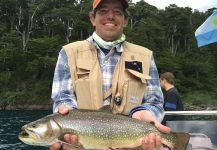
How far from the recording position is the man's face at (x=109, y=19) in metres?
4.13

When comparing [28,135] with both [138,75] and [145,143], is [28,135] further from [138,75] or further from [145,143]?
[138,75]

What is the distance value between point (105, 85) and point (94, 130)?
0.60m

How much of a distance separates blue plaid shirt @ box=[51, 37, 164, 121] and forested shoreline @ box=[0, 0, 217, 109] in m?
68.7

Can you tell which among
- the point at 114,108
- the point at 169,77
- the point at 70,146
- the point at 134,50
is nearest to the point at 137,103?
the point at 114,108

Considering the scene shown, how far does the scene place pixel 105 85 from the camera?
4.13 metres

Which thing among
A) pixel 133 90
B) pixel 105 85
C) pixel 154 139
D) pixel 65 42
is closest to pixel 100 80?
pixel 105 85

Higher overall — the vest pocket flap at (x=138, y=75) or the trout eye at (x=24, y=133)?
the vest pocket flap at (x=138, y=75)

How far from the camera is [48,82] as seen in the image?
7675cm

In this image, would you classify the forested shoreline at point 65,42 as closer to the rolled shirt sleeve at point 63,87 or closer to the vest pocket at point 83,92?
the rolled shirt sleeve at point 63,87

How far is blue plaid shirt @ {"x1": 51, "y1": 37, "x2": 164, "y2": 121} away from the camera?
404 centimetres

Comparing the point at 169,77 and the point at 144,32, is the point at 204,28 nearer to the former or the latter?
the point at 169,77

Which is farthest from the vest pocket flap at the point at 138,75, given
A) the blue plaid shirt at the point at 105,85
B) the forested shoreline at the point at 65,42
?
the forested shoreline at the point at 65,42

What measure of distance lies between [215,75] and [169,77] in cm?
7524

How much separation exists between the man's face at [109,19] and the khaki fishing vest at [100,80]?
17cm
